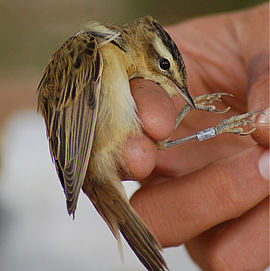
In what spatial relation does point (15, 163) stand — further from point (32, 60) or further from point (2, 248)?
point (32, 60)

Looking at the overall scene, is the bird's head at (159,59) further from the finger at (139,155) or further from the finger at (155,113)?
the finger at (139,155)

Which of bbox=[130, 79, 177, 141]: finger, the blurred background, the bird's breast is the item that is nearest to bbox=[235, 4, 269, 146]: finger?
bbox=[130, 79, 177, 141]: finger

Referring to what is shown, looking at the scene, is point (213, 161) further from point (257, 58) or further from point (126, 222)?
point (126, 222)

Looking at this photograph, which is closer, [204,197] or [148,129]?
[148,129]

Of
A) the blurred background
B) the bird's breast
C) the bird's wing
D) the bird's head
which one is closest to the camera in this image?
the bird's wing

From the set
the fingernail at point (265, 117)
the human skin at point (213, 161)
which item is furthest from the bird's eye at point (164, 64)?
the fingernail at point (265, 117)

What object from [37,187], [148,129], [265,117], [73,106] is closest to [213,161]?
[265,117]

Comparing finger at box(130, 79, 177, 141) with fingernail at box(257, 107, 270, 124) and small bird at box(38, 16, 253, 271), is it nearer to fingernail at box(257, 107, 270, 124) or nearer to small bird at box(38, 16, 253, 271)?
small bird at box(38, 16, 253, 271)
